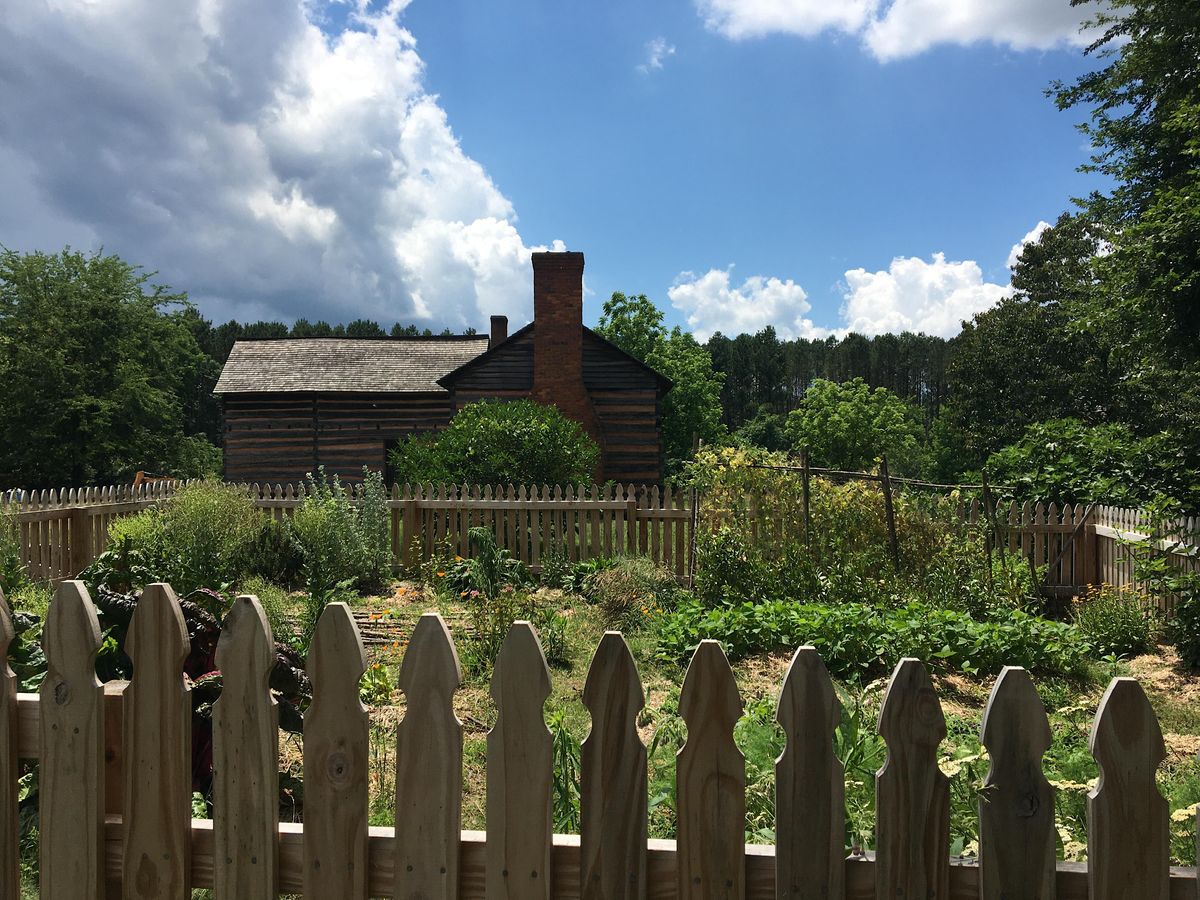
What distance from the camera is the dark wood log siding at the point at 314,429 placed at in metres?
24.4

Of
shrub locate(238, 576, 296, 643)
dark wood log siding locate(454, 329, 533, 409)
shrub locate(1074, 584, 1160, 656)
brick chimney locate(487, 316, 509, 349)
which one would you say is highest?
brick chimney locate(487, 316, 509, 349)

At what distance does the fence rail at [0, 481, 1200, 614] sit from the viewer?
10195 millimetres

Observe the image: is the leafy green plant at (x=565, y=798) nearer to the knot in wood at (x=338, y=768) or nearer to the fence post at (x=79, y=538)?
the knot in wood at (x=338, y=768)

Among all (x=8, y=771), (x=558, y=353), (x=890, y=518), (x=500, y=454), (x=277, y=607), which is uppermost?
(x=558, y=353)

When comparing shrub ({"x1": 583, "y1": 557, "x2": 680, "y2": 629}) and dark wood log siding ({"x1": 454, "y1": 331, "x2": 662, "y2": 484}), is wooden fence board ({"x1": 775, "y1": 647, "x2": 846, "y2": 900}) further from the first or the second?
dark wood log siding ({"x1": 454, "y1": 331, "x2": 662, "y2": 484})

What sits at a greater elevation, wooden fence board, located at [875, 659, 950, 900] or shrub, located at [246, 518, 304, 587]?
wooden fence board, located at [875, 659, 950, 900]

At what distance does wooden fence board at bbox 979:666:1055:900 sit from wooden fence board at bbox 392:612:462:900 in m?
1.17

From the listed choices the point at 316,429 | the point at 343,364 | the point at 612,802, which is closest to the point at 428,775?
the point at 612,802

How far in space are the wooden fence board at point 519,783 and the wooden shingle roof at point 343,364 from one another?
22776 mm

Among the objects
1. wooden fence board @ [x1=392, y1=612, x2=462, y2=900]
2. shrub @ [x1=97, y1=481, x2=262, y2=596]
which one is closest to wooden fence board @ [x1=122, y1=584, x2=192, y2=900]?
wooden fence board @ [x1=392, y1=612, x2=462, y2=900]

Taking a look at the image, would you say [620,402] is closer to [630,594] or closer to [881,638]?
[630,594]

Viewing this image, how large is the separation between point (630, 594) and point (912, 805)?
6.90m

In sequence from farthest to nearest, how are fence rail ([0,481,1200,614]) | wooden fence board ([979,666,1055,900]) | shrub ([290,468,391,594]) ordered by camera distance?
shrub ([290,468,391,594]) → fence rail ([0,481,1200,614]) → wooden fence board ([979,666,1055,900])

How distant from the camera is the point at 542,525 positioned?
40.1 feet
